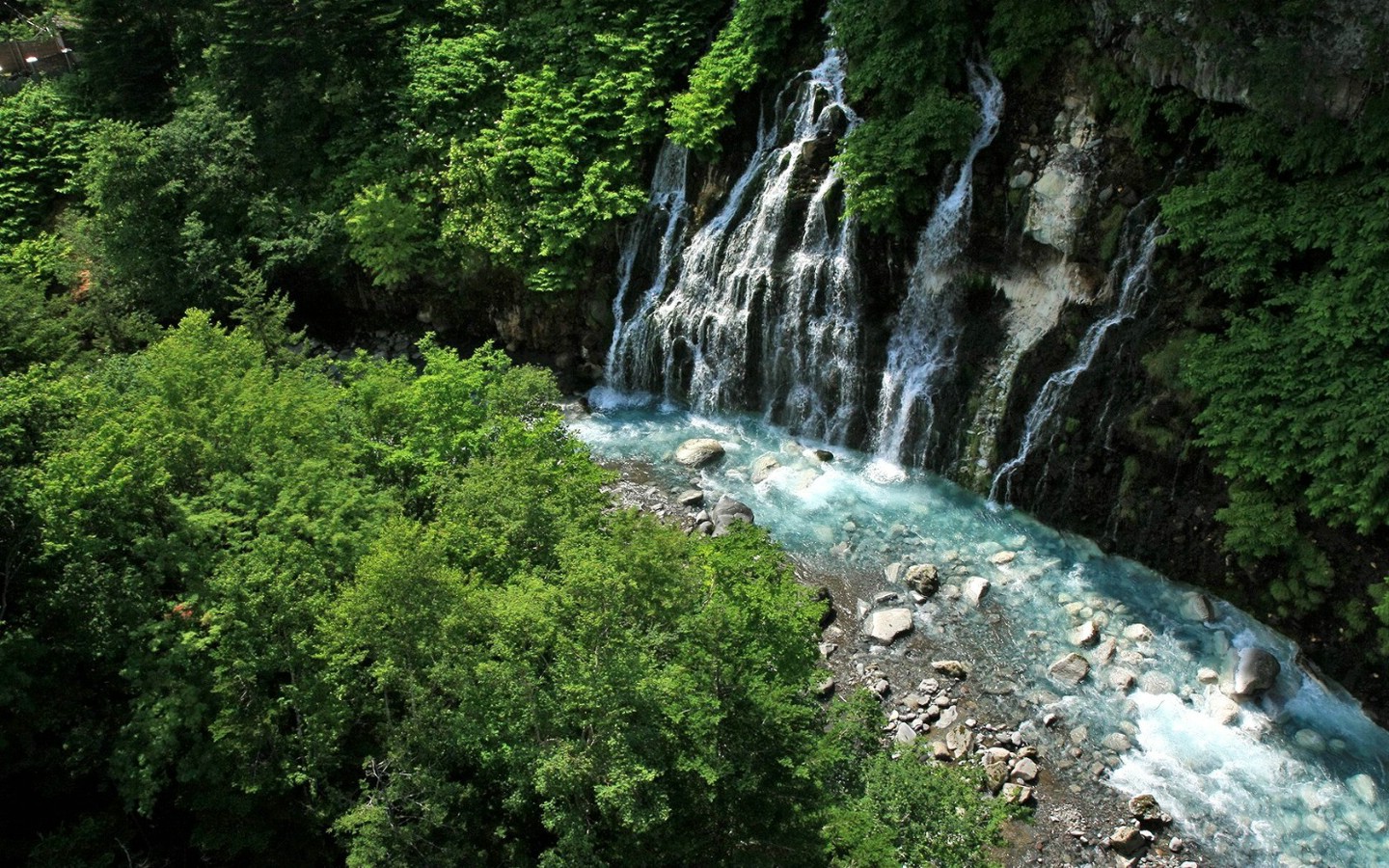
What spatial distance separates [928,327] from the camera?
1983cm

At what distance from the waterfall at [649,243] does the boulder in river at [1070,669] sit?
12.5 m

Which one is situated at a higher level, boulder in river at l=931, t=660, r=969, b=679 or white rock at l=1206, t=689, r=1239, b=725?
white rock at l=1206, t=689, r=1239, b=725

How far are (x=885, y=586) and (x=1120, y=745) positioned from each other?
4.55 metres

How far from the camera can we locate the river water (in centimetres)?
1270

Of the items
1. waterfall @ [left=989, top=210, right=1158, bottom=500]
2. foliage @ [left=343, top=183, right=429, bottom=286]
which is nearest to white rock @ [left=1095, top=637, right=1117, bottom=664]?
waterfall @ [left=989, top=210, right=1158, bottom=500]

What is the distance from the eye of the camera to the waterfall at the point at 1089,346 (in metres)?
16.7

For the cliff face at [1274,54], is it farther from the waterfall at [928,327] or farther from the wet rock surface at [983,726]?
the wet rock surface at [983,726]

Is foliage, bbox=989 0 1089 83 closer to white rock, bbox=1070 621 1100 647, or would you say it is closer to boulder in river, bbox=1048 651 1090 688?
white rock, bbox=1070 621 1100 647

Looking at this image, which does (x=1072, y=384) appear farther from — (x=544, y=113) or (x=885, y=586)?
(x=544, y=113)

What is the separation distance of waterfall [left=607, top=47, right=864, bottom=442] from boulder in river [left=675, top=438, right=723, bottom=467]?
1.81 m

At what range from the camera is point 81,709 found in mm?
11828

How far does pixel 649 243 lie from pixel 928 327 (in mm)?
7535

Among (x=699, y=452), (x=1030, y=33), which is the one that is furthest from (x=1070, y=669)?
(x=1030, y=33)

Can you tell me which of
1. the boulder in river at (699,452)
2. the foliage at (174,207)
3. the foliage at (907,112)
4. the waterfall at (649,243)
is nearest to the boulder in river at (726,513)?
the boulder in river at (699,452)
